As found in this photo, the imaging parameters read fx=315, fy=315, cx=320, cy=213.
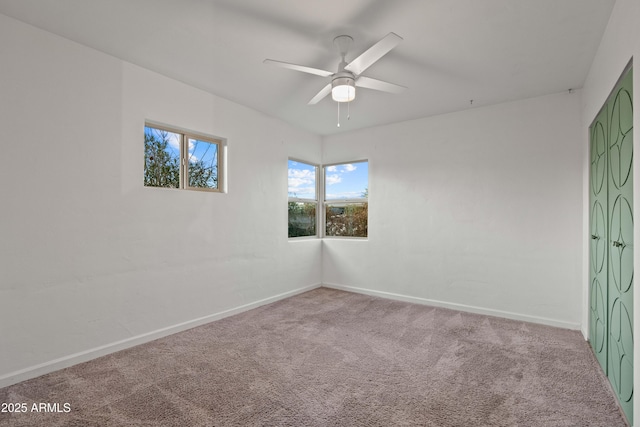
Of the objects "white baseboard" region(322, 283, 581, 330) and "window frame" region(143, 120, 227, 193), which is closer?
"window frame" region(143, 120, 227, 193)

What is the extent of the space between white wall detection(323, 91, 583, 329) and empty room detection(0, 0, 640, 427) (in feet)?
0.09

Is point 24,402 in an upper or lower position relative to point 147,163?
lower

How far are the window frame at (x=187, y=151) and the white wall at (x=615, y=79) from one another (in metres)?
3.56

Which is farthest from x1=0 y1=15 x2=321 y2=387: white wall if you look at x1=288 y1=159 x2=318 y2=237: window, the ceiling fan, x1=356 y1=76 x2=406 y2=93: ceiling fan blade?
x1=356 y1=76 x2=406 y2=93: ceiling fan blade

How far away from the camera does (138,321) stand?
2977mm

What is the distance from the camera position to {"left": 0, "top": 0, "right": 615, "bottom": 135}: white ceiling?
2111 mm

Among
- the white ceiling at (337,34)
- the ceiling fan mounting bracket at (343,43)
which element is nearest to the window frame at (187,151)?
the white ceiling at (337,34)

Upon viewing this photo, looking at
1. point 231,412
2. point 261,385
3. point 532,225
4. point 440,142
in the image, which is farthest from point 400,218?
point 231,412

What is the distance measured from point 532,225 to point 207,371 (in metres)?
3.69

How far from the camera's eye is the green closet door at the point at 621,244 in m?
1.85

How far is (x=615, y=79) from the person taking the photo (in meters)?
2.11

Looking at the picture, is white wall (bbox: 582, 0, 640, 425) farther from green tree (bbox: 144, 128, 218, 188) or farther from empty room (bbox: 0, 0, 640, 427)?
green tree (bbox: 144, 128, 218, 188)

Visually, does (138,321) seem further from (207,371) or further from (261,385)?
(261,385)

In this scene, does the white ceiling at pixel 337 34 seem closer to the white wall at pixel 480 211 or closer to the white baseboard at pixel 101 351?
the white wall at pixel 480 211
